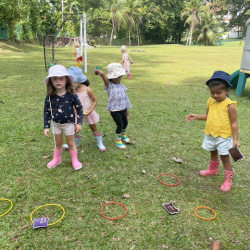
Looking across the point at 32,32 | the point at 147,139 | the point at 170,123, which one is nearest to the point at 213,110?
the point at 147,139

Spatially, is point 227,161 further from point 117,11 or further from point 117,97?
point 117,11

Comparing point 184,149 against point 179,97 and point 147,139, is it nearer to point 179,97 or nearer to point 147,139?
point 147,139

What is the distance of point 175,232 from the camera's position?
7.71 ft

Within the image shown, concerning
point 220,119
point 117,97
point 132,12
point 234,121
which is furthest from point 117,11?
point 234,121

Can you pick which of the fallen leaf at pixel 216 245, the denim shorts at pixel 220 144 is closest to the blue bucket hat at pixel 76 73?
the denim shorts at pixel 220 144

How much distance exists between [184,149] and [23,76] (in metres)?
8.05

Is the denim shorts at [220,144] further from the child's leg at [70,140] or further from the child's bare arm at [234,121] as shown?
the child's leg at [70,140]

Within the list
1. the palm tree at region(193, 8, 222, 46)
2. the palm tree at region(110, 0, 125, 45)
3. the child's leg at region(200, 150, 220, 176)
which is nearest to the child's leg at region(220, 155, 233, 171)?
the child's leg at region(200, 150, 220, 176)

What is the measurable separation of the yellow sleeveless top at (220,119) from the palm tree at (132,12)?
47235mm

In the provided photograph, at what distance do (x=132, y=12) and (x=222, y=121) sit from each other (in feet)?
159

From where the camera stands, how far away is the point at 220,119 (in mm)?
2822

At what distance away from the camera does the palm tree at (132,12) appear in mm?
45000

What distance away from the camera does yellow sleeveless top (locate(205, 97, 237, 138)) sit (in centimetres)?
279

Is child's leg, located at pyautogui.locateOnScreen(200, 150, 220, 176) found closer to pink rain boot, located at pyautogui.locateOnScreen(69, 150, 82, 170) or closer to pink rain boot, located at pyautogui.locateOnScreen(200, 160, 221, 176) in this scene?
pink rain boot, located at pyautogui.locateOnScreen(200, 160, 221, 176)
